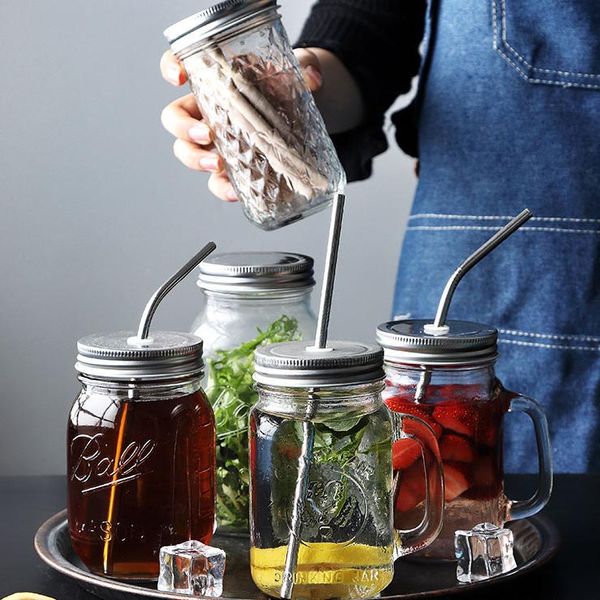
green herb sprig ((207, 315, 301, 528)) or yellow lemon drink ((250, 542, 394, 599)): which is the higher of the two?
green herb sprig ((207, 315, 301, 528))

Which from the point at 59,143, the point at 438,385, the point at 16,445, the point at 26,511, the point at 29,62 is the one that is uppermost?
the point at 29,62

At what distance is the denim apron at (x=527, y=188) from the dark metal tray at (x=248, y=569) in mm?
333

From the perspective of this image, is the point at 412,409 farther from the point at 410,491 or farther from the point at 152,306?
the point at 152,306

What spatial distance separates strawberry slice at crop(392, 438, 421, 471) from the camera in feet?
2.43

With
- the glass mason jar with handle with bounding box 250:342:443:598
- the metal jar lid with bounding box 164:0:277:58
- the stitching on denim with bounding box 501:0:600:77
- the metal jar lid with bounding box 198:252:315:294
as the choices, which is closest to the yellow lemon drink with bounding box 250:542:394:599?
the glass mason jar with handle with bounding box 250:342:443:598

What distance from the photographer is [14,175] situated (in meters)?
1.73

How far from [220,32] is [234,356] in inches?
9.2

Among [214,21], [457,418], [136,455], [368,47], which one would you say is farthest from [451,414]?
[368,47]

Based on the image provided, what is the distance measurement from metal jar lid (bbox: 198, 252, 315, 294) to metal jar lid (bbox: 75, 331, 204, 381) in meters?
0.11

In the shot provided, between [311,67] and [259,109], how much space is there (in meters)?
0.32

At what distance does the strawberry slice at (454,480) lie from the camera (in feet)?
2.50

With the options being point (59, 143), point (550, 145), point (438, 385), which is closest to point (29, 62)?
point (59, 143)

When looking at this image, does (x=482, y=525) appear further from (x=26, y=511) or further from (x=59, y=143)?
(x=59, y=143)

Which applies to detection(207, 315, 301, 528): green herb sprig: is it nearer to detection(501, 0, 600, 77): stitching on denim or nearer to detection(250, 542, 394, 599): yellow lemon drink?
detection(250, 542, 394, 599): yellow lemon drink
